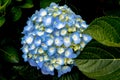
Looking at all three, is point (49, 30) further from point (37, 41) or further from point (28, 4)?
point (28, 4)

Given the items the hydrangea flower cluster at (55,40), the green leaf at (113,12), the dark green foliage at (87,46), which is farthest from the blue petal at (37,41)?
the green leaf at (113,12)

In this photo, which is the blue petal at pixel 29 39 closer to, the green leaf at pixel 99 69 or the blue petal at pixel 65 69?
the blue petal at pixel 65 69

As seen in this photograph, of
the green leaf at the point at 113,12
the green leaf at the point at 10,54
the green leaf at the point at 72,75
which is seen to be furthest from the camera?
the green leaf at the point at 113,12

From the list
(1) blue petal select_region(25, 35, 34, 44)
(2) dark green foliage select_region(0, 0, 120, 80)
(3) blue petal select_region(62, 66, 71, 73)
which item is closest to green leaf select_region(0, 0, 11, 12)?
(2) dark green foliage select_region(0, 0, 120, 80)

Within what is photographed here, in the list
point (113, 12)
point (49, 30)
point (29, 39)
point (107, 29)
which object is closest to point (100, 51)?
point (107, 29)

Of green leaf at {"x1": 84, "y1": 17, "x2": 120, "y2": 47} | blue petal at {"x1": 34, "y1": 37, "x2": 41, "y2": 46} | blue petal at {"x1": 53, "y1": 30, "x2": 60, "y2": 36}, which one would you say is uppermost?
green leaf at {"x1": 84, "y1": 17, "x2": 120, "y2": 47}

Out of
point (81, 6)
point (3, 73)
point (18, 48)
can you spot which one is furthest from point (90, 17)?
point (3, 73)

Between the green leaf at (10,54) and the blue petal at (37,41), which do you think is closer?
the blue petal at (37,41)

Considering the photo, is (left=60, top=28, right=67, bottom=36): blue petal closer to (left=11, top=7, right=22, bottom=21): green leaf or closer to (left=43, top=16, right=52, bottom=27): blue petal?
(left=43, top=16, right=52, bottom=27): blue petal
